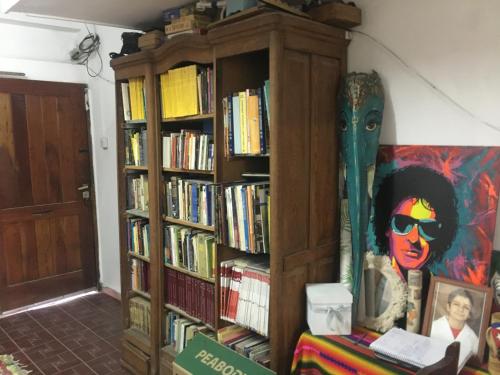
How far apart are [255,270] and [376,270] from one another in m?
0.55

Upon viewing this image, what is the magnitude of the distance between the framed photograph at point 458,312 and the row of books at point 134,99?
6.26 feet

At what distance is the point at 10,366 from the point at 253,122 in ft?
8.18

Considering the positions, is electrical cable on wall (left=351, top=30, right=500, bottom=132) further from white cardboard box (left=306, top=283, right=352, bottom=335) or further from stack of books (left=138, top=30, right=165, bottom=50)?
stack of books (left=138, top=30, right=165, bottom=50)

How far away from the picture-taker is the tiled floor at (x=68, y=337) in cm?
291

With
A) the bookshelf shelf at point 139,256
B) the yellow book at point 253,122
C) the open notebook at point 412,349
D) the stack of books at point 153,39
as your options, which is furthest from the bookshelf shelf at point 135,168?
the open notebook at point 412,349

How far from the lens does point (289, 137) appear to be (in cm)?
174

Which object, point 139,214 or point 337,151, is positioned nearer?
point 337,151

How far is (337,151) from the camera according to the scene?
195 cm

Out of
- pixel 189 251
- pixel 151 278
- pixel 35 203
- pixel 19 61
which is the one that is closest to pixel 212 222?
pixel 189 251

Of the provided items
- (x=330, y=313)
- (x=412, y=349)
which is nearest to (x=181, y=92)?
(x=330, y=313)

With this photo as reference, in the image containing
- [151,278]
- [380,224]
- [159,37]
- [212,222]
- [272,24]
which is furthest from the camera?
[151,278]

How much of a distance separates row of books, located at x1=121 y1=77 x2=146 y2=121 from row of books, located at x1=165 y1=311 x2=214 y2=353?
1.28m

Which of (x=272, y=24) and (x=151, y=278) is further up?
(x=272, y=24)

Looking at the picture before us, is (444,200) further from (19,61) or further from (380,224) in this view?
(19,61)
